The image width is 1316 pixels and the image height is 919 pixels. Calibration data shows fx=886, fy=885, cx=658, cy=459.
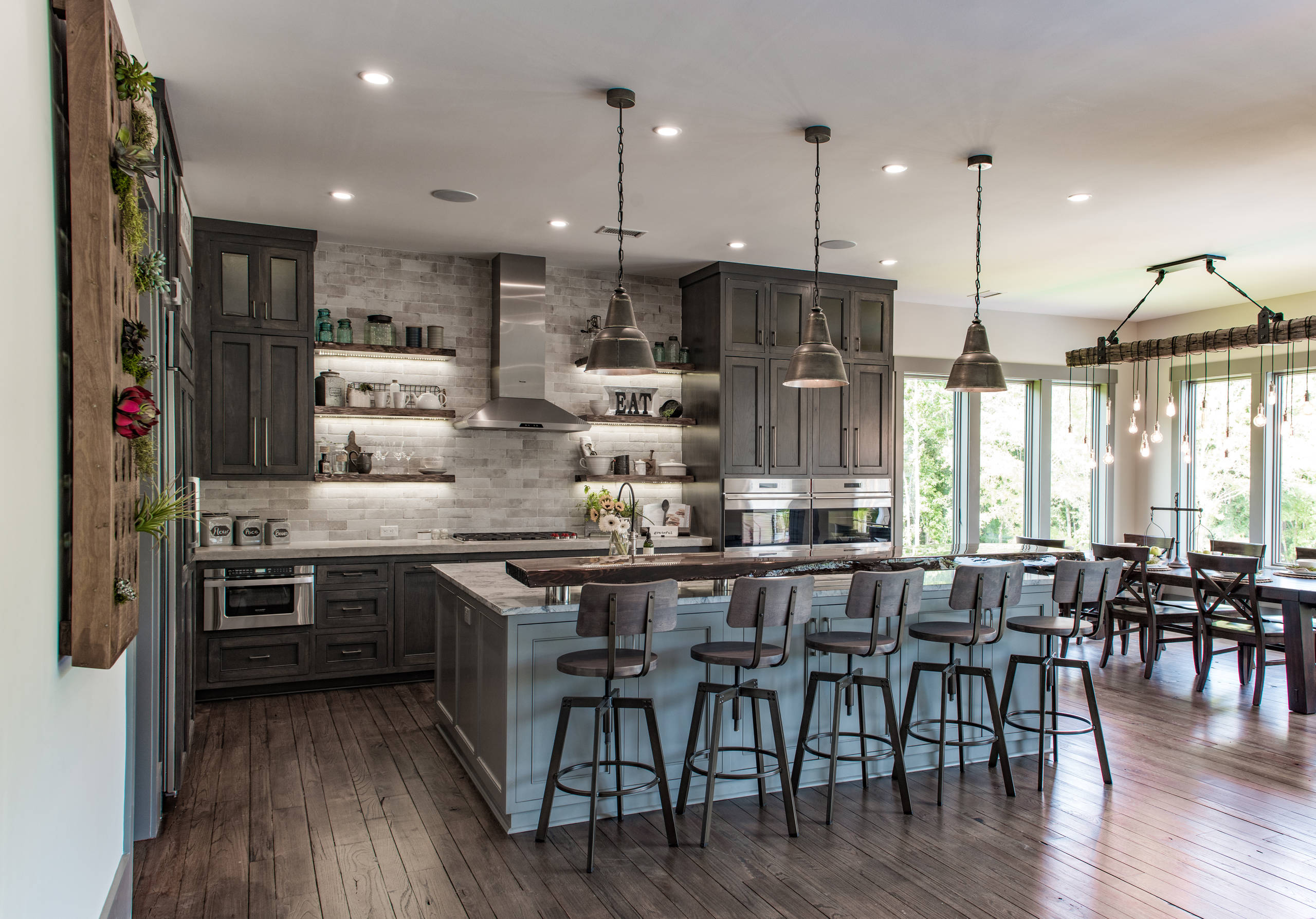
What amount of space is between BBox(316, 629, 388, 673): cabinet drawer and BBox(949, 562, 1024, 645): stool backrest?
3742 millimetres

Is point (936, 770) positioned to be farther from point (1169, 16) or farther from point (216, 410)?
point (216, 410)

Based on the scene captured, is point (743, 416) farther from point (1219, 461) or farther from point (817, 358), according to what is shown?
point (1219, 461)

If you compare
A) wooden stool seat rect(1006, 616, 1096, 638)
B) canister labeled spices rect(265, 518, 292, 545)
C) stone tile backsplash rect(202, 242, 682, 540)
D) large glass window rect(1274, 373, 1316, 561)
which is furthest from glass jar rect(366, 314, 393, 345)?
large glass window rect(1274, 373, 1316, 561)

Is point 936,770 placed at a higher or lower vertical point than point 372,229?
lower

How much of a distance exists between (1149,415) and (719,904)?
8062mm

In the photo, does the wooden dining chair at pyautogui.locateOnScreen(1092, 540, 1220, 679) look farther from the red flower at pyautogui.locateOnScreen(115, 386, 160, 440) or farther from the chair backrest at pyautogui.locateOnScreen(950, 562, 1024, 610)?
the red flower at pyautogui.locateOnScreen(115, 386, 160, 440)

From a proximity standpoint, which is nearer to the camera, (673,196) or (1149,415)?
(673,196)

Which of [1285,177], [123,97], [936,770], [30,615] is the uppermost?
[1285,177]

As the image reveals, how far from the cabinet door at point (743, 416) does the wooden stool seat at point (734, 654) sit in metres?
3.27

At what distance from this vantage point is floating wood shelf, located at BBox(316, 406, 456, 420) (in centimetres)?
614

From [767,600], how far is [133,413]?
7.41 ft

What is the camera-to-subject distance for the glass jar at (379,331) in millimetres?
6273

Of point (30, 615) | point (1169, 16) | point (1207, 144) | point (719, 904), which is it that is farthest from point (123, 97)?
point (1207, 144)

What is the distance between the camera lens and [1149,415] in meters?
9.05
